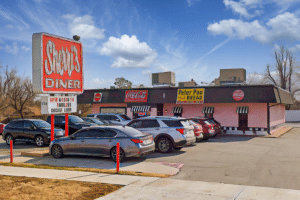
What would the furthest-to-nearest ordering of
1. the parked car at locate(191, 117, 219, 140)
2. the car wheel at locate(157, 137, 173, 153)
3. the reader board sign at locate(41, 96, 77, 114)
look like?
the parked car at locate(191, 117, 219, 140) < the car wheel at locate(157, 137, 173, 153) < the reader board sign at locate(41, 96, 77, 114)

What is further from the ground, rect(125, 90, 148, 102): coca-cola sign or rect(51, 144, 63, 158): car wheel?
rect(125, 90, 148, 102): coca-cola sign

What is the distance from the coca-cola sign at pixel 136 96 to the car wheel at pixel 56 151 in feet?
50.0

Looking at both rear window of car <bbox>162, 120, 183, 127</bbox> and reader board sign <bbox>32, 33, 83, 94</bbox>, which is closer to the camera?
reader board sign <bbox>32, 33, 83, 94</bbox>

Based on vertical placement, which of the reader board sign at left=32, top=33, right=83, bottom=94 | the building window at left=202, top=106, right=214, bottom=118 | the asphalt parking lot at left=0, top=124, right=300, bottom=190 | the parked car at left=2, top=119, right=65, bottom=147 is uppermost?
the reader board sign at left=32, top=33, right=83, bottom=94

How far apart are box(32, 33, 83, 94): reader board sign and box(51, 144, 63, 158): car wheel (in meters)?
2.67

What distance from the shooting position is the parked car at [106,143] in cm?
1196

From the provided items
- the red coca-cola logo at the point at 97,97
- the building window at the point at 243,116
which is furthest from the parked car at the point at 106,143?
the red coca-cola logo at the point at 97,97

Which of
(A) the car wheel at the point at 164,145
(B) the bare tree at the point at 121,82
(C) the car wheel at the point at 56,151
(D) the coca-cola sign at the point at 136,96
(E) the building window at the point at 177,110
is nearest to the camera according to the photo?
(C) the car wheel at the point at 56,151

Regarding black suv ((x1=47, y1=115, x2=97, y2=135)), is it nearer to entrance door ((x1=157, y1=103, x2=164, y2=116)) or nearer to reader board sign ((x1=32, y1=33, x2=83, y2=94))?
reader board sign ((x1=32, y1=33, x2=83, y2=94))

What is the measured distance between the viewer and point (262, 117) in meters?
24.9

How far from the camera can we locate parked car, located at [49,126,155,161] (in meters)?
12.0

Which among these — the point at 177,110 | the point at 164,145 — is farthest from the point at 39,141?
the point at 177,110

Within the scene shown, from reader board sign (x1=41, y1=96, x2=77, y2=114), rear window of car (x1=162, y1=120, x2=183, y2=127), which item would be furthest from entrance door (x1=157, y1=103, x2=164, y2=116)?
rear window of car (x1=162, y1=120, x2=183, y2=127)

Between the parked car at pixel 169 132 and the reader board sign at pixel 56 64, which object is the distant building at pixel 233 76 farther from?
the reader board sign at pixel 56 64
